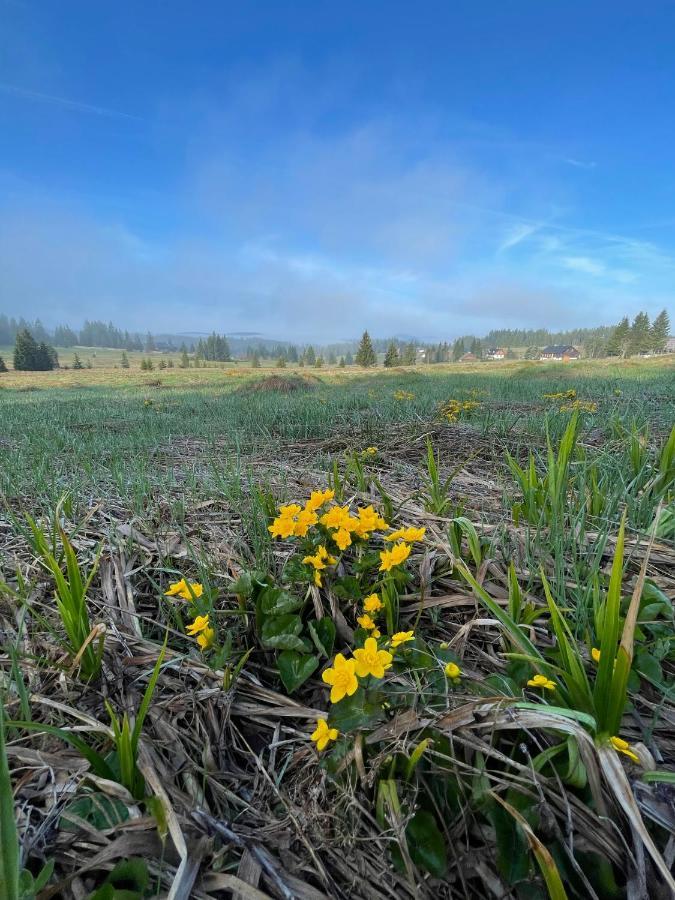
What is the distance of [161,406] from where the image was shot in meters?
7.81

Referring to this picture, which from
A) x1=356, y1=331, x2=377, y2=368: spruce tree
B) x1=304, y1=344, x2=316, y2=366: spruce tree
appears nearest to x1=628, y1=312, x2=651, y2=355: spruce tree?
x1=356, y1=331, x2=377, y2=368: spruce tree

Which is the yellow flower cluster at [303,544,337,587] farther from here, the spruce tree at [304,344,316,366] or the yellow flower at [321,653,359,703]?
the spruce tree at [304,344,316,366]

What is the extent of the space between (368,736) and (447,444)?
270cm

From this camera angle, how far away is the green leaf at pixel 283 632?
1096 millimetres

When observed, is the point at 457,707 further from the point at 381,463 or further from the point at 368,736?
the point at 381,463

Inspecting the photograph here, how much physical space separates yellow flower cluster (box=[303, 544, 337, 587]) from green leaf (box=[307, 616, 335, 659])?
0.11 meters

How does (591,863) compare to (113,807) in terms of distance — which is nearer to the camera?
(591,863)

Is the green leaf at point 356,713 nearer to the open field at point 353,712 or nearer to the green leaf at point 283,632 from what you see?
the open field at point 353,712

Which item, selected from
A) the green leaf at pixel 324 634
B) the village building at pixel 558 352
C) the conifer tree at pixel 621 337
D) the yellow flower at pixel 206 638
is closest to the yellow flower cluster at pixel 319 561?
the green leaf at pixel 324 634

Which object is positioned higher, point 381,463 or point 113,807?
point 381,463

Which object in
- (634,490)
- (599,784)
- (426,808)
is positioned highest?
(634,490)

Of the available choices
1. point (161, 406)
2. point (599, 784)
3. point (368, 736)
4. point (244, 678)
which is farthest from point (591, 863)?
point (161, 406)

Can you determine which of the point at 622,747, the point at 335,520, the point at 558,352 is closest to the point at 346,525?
the point at 335,520

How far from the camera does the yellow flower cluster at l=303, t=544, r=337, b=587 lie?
1.18 metres
